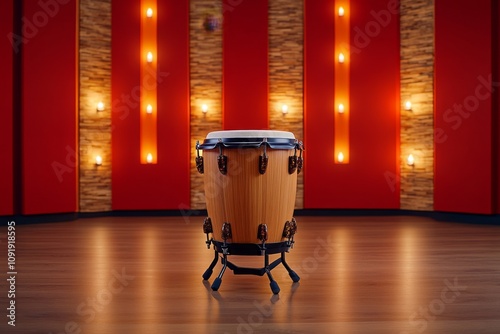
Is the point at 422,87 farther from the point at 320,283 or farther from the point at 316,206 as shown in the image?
the point at 320,283

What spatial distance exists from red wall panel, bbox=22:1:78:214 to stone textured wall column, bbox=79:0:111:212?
0.69 ft

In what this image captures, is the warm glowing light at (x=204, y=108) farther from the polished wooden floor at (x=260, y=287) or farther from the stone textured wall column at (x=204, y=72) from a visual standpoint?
the polished wooden floor at (x=260, y=287)

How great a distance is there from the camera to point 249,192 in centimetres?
293

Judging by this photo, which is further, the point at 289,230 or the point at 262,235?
the point at 289,230

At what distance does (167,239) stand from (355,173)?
3067 mm

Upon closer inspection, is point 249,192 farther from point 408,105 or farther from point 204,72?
point 408,105

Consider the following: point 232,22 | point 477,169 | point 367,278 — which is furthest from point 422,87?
point 367,278

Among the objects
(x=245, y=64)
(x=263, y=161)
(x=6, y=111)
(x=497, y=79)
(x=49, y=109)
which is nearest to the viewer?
(x=263, y=161)

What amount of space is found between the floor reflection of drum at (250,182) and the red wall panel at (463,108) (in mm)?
4013

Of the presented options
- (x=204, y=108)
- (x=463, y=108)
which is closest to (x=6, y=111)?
(x=204, y=108)

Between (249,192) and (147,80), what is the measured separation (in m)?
4.48

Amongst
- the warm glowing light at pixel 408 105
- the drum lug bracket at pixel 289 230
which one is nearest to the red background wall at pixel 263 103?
the warm glowing light at pixel 408 105

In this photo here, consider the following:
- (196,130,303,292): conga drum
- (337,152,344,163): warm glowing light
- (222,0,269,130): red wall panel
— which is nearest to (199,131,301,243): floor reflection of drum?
(196,130,303,292): conga drum

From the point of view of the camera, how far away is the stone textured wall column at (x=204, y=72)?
23.5 feet
